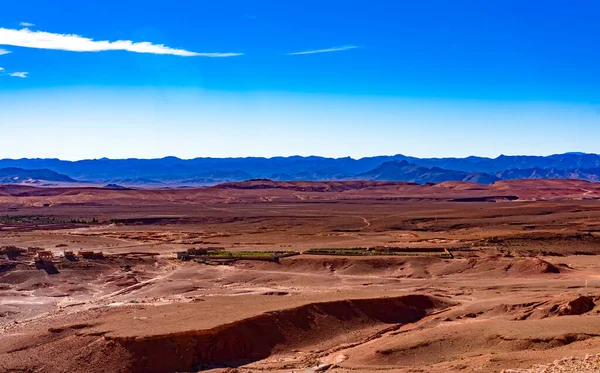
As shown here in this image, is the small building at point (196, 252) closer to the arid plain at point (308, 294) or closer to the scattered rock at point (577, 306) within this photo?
the arid plain at point (308, 294)

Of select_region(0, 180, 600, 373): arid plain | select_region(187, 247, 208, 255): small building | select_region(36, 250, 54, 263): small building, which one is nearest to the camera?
select_region(0, 180, 600, 373): arid plain

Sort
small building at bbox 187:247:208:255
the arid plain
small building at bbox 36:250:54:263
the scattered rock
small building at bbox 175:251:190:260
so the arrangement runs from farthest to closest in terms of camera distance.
A: 1. small building at bbox 187:247:208:255
2. small building at bbox 175:251:190:260
3. small building at bbox 36:250:54:263
4. the scattered rock
5. the arid plain

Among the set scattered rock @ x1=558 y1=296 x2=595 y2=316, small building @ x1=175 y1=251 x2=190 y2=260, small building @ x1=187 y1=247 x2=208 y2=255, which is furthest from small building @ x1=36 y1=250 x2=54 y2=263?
scattered rock @ x1=558 y1=296 x2=595 y2=316

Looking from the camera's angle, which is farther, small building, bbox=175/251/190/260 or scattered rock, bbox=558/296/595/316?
small building, bbox=175/251/190/260

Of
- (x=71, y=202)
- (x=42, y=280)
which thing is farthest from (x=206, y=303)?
(x=71, y=202)

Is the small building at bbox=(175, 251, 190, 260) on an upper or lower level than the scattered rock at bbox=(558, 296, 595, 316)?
lower

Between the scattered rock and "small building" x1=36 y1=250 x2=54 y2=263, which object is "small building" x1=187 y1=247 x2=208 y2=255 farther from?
the scattered rock

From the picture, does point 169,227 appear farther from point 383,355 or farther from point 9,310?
point 383,355

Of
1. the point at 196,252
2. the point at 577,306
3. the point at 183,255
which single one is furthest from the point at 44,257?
the point at 577,306
